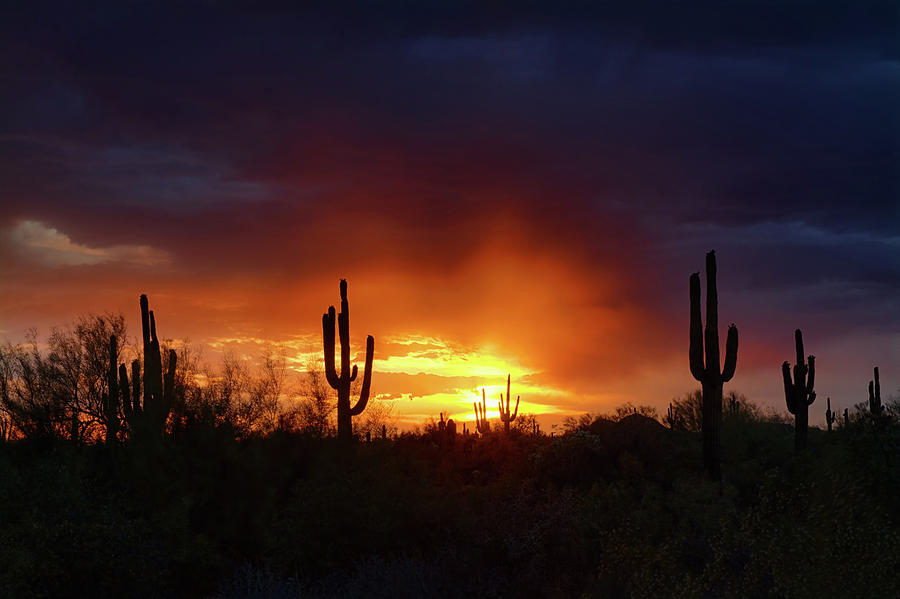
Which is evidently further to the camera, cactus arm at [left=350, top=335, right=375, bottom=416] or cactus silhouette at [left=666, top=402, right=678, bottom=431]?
cactus silhouette at [left=666, top=402, right=678, bottom=431]

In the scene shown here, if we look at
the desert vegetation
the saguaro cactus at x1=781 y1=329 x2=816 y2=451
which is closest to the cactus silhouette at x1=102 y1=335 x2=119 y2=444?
the desert vegetation

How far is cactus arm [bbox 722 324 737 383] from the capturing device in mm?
26297

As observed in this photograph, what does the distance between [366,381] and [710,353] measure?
1208 centimetres

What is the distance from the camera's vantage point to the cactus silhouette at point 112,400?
86.0 feet

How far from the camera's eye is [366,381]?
31703 mm

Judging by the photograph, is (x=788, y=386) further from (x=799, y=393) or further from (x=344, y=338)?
(x=344, y=338)

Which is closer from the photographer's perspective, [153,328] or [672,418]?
[153,328]

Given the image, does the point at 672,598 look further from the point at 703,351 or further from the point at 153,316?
the point at 153,316

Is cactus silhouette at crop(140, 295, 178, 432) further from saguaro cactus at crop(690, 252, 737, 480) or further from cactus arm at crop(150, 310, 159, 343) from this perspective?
saguaro cactus at crop(690, 252, 737, 480)

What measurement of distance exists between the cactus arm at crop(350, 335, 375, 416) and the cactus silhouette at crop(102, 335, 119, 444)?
7778mm

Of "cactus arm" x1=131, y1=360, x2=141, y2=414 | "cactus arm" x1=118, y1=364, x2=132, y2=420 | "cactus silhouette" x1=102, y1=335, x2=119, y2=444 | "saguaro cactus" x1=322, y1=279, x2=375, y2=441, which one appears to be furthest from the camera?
"saguaro cactus" x1=322, y1=279, x2=375, y2=441

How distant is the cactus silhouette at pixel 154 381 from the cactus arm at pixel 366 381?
638cm

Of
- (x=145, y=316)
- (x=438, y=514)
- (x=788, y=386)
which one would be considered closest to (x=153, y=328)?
(x=145, y=316)

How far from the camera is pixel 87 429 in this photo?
109ft
